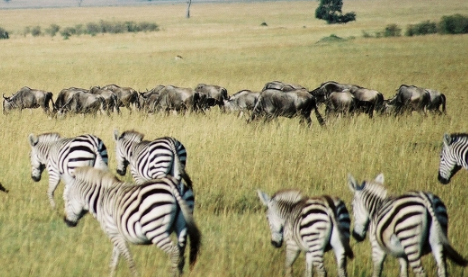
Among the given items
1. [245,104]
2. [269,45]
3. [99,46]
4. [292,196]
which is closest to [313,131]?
[245,104]

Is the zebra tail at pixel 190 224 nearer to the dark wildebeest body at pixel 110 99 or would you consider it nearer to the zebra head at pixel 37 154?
the zebra head at pixel 37 154

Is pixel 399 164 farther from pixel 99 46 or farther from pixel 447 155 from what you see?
pixel 99 46

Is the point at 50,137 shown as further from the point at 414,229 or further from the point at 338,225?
the point at 414,229

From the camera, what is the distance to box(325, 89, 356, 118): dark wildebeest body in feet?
55.0

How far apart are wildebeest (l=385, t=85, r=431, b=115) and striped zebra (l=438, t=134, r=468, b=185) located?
8.81 metres

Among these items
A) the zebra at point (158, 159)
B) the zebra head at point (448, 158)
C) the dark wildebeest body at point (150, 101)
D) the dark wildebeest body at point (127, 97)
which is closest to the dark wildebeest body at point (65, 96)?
the dark wildebeest body at point (127, 97)

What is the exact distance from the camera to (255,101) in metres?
17.9

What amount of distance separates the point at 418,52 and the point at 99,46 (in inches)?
887

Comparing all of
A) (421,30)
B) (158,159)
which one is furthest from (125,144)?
(421,30)

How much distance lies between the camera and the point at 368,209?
19.8ft

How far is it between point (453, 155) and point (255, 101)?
9.38 meters

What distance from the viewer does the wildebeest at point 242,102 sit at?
58.4 ft

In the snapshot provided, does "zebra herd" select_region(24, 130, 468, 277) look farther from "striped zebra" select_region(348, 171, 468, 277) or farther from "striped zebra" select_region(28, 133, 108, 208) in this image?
"striped zebra" select_region(28, 133, 108, 208)

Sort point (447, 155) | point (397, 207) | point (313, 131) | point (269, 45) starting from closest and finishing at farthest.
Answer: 1. point (397, 207)
2. point (447, 155)
3. point (313, 131)
4. point (269, 45)
